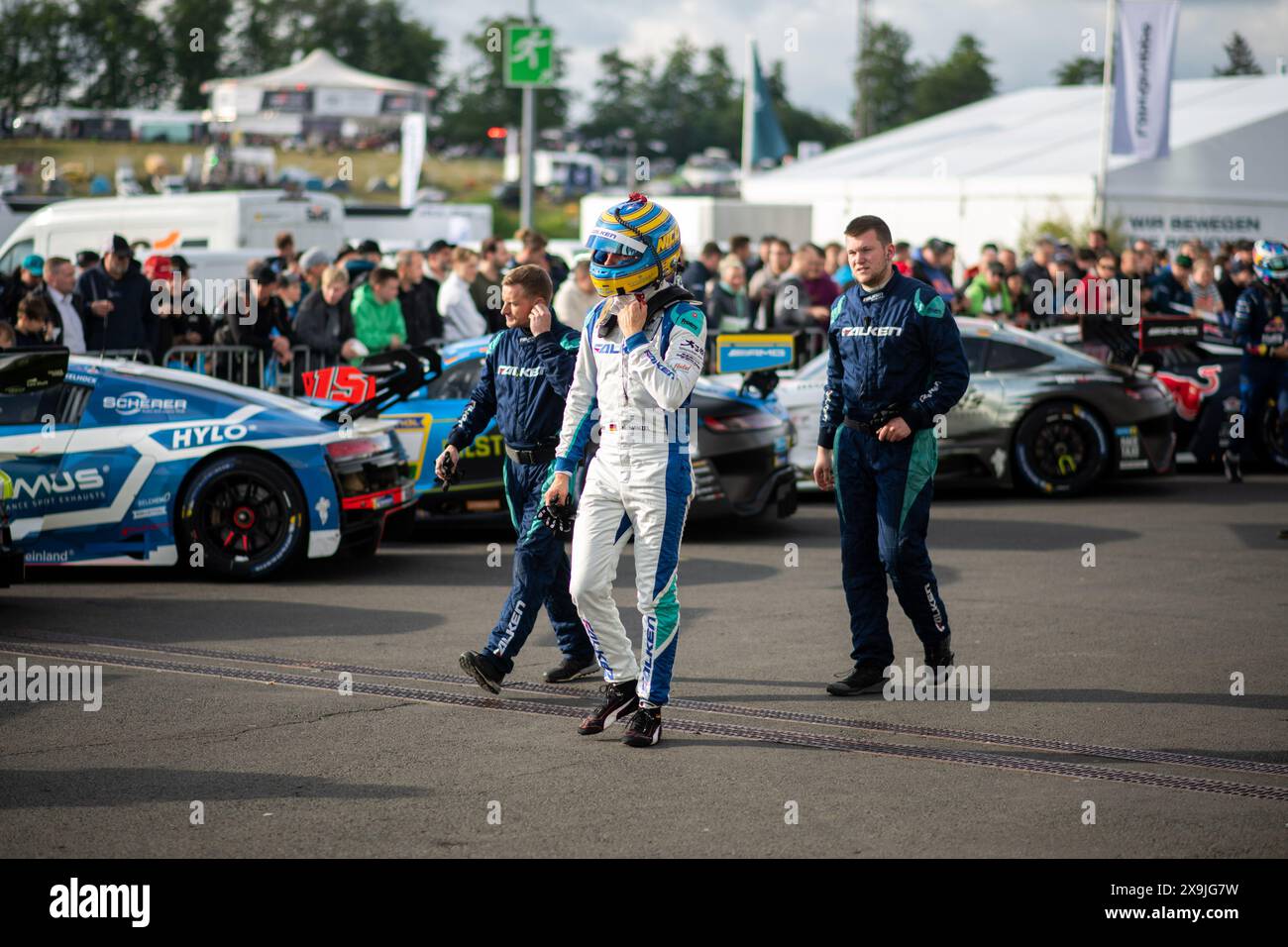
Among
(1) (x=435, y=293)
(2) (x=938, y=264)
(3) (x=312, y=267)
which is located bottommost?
(1) (x=435, y=293)

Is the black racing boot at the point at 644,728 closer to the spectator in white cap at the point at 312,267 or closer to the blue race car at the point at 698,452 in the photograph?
the blue race car at the point at 698,452

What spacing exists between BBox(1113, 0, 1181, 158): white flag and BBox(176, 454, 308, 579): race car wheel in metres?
19.1

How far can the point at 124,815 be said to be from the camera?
528 cm

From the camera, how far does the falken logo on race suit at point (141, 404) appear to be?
9766 millimetres

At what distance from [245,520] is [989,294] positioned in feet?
34.6

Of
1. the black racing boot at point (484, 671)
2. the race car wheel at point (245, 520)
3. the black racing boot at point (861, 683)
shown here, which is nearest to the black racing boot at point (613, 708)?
the black racing boot at point (484, 671)

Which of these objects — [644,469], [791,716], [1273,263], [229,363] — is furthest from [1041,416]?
[644,469]

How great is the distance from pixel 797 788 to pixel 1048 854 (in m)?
1.00

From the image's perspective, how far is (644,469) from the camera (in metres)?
Result: 6.17

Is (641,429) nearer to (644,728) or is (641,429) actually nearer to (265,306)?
(644,728)

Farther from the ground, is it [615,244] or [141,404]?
[615,244]

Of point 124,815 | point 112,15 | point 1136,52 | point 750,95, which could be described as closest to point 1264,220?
point 1136,52

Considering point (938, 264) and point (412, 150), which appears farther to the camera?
point (412, 150)

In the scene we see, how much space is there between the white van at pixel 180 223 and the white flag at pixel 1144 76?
40.6 ft
